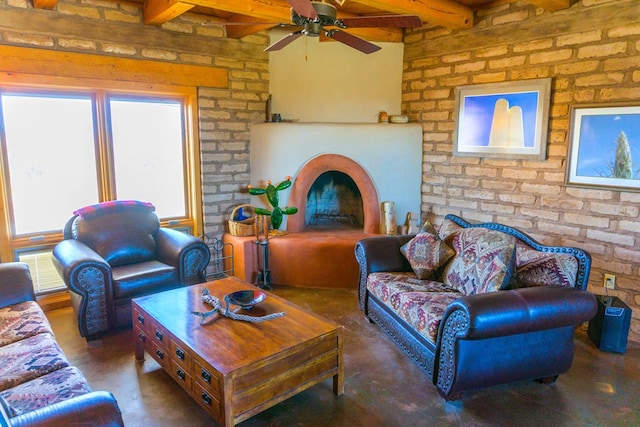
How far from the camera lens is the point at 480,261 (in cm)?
281

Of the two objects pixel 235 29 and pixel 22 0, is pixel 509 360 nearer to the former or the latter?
pixel 235 29

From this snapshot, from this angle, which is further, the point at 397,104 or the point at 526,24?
the point at 397,104

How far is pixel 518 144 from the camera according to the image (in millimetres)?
3740

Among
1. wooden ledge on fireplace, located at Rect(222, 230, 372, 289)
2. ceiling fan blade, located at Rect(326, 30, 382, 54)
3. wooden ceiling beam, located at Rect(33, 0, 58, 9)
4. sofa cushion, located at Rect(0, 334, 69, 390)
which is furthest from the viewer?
wooden ledge on fireplace, located at Rect(222, 230, 372, 289)

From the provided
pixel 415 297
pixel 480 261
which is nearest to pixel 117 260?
pixel 415 297

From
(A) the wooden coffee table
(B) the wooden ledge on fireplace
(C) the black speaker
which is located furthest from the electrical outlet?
(A) the wooden coffee table

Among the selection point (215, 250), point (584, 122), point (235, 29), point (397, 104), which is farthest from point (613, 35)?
point (215, 250)

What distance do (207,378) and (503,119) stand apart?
10.6ft

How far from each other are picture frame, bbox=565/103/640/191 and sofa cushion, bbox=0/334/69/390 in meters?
3.64

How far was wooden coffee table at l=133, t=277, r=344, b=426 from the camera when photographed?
2025mm

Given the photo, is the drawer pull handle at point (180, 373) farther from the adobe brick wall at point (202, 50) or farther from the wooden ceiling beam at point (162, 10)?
the wooden ceiling beam at point (162, 10)

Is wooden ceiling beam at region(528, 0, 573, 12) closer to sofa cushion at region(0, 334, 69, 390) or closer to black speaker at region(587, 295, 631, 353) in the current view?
black speaker at region(587, 295, 631, 353)

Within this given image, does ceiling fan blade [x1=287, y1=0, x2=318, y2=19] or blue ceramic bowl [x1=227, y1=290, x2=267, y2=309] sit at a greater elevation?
ceiling fan blade [x1=287, y1=0, x2=318, y2=19]

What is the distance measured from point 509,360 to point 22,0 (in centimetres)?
421
